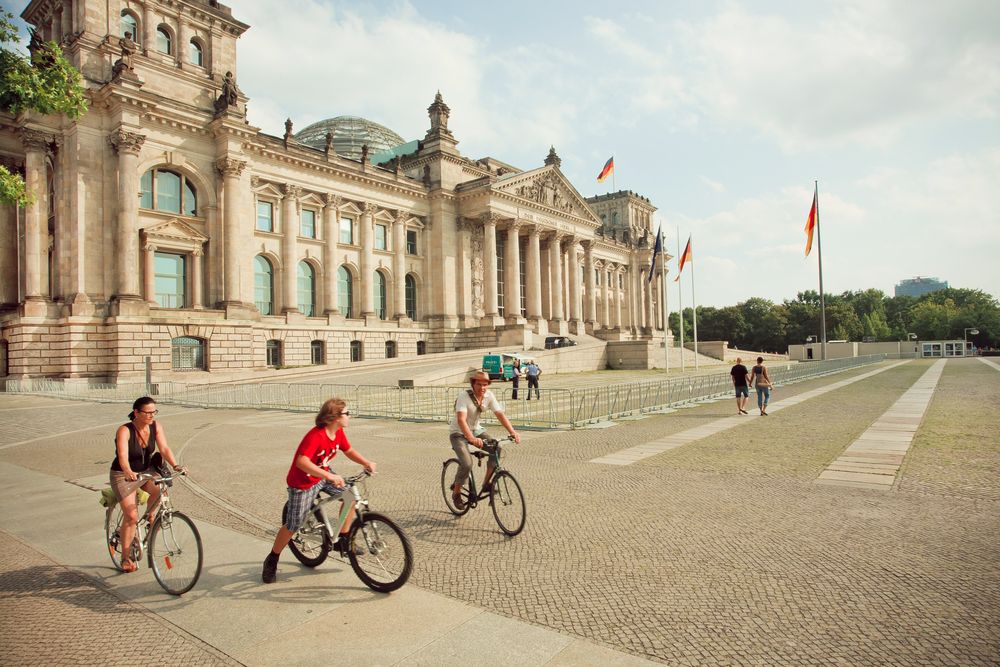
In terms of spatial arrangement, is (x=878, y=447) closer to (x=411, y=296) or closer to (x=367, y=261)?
(x=367, y=261)

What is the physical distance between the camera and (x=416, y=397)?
66.4 feet

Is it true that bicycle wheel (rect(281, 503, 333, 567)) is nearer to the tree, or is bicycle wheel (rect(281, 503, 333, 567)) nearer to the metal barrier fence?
the metal barrier fence

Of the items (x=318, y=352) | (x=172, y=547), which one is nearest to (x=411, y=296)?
(x=318, y=352)

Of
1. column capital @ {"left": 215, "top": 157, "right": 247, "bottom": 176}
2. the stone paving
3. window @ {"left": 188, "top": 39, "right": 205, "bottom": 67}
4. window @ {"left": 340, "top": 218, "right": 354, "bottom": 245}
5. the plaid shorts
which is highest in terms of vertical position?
window @ {"left": 188, "top": 39, "right": 205, "bottom": 67}

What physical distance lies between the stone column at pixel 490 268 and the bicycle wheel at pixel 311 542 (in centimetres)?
5024

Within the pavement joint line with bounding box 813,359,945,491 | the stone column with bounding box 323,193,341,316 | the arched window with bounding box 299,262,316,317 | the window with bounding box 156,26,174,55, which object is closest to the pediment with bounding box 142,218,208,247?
the arched window with bounding box 299,262,316,317

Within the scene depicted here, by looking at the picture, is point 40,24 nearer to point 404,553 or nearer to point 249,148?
point 249,148

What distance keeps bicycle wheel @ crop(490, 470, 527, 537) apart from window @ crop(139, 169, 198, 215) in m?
38.3

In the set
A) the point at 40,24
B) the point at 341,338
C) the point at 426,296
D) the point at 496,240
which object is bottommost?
the point at 341,338

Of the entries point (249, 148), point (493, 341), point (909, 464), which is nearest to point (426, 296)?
point (493, 341)

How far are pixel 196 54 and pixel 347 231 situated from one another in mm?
16316

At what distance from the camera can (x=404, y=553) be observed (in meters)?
5.52

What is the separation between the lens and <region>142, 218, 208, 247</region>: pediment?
37.2 metres

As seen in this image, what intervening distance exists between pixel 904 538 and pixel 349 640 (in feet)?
20.3
